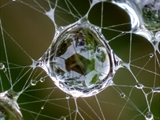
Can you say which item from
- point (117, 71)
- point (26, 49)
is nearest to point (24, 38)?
point (26, 49)

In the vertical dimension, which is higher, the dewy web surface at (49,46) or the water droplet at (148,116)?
the dewy web surface at (49,46)

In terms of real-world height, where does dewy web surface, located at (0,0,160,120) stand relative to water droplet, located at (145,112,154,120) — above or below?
above

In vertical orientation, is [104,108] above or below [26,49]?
below

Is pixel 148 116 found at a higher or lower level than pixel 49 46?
lower

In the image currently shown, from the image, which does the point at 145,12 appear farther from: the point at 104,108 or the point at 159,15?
the point at 104,108
